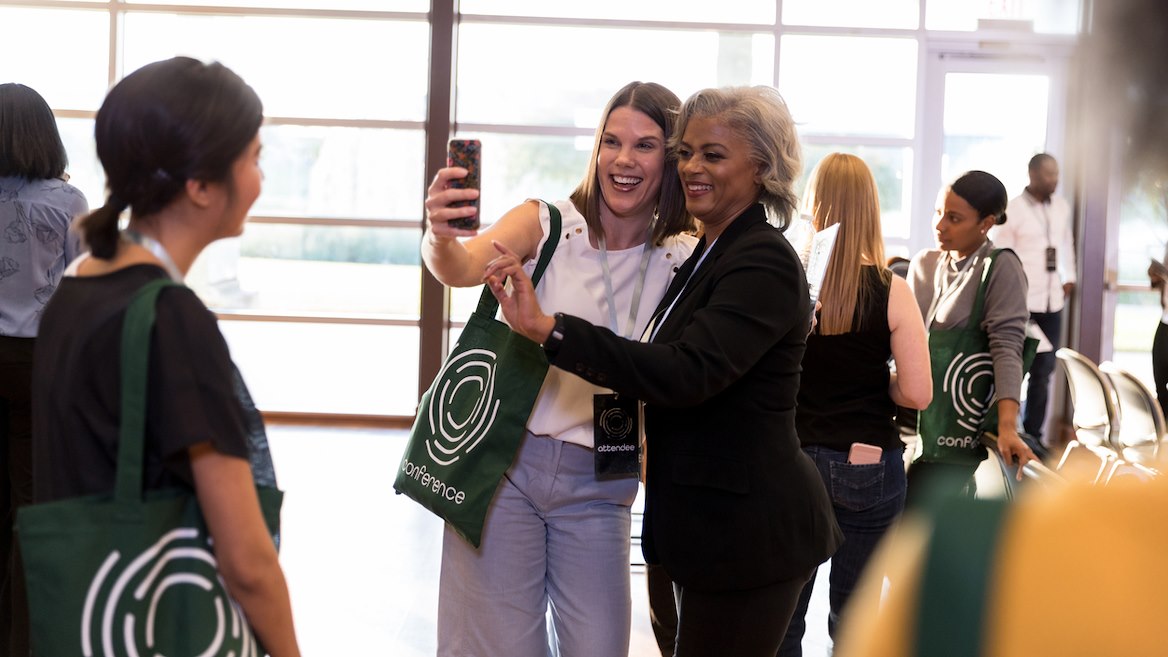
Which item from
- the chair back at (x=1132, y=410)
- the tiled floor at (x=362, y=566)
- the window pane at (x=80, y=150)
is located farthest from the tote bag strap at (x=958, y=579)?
the window pane at (x=80, y=150)

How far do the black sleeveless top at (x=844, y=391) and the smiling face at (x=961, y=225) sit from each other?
69 cm

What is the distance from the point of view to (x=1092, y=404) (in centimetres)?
436

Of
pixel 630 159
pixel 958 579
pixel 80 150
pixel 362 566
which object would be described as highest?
pixel 80 150

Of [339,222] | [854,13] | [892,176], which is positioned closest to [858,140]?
[892,176]

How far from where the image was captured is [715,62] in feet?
30.5

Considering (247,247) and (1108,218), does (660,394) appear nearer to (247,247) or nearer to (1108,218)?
(1108,218)

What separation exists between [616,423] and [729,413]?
0.32 m

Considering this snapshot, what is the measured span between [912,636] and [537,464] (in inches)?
73.6

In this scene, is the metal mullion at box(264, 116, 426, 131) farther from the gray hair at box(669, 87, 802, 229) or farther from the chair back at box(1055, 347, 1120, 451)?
the gray hair at box(669, 87, 802, 229)

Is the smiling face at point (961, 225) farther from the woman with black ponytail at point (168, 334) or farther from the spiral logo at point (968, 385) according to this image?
the woman with black ponytail at point (168, 334)

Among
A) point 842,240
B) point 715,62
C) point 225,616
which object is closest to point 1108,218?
point 225,616

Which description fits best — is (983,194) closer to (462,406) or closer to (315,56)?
(462,406)

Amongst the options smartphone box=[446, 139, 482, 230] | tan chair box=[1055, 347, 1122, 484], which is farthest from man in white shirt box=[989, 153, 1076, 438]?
smartphone box=[446, 139, 482, 230]

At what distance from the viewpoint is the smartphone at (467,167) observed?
6.80 feet
